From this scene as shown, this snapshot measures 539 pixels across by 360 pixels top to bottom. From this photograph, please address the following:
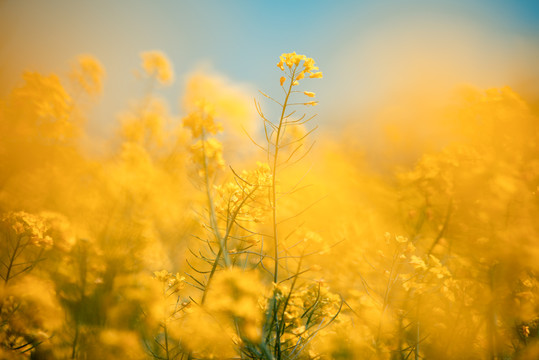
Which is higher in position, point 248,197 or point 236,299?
point 248,197

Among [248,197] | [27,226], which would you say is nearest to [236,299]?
[248,197]

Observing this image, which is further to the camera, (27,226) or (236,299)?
(27,226)

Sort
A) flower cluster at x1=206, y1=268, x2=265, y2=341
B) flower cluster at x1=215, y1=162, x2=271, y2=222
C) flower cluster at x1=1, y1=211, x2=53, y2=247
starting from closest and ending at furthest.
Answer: flower cluster at x1=206, y1=268, x2=265, y2=341, flower cluster at x1=215, y1=162, x2=271, y2=222, flower cluster at x1=1, y1=211, x2=53, y2=247

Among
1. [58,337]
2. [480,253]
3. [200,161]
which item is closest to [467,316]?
[480,253]

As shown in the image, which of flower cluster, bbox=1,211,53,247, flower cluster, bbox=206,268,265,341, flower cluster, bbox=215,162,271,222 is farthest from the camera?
flower cluster, bbox=1,211,53,247

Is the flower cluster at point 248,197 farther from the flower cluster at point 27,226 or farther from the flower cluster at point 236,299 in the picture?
the flower cluster at point 27,226

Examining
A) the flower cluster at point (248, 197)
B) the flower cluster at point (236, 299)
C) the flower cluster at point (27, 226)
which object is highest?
the flower cluster at point (27, 226)

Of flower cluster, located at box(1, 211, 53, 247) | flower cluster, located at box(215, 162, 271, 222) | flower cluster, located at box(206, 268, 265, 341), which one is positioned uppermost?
flower cluster, located at box(1, 211, 53, 247)

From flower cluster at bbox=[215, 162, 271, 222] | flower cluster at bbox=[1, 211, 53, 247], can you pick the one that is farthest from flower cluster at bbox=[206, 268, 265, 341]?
flower cluster at bbox=[1, 211, 53, 247]

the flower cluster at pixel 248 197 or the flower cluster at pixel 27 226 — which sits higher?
the flower cluster at pixel 27 226

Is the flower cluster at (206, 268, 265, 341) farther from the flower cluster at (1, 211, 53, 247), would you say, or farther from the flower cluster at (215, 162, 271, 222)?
the flower cluster at (1, 211, 53, 247)

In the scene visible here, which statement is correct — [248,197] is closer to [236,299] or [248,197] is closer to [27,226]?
[236,299]

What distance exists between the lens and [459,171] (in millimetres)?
2348

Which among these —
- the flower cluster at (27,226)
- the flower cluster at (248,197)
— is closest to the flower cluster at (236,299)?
the flower cluster at (248,197)
